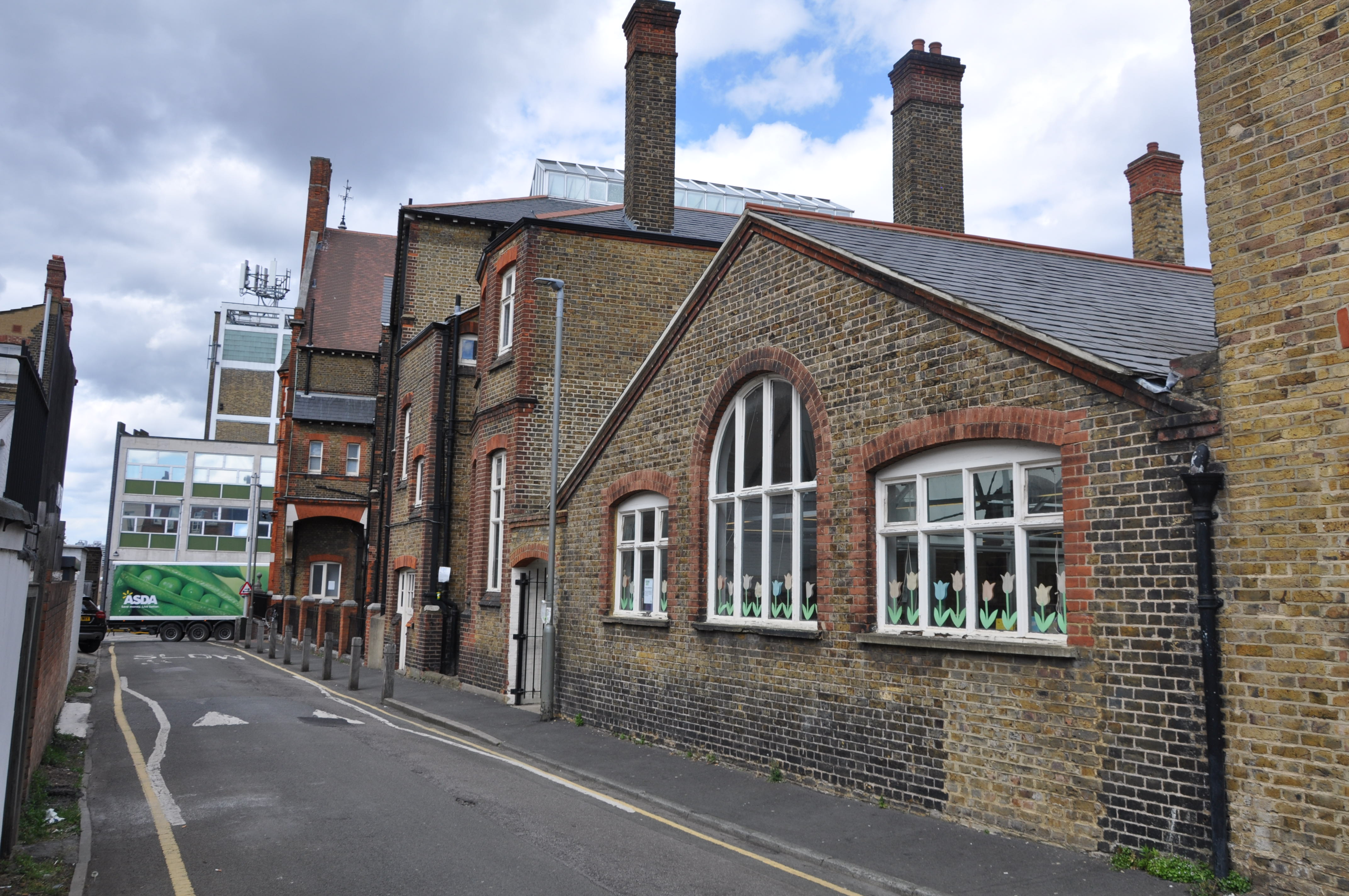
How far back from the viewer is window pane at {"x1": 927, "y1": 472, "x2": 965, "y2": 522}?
9.02m

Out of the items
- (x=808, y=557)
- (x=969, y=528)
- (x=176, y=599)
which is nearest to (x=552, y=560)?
(x=808, y=557)

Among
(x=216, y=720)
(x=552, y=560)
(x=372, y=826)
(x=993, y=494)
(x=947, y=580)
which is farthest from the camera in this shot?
(x=552, y=560)

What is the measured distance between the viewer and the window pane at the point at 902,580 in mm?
9484

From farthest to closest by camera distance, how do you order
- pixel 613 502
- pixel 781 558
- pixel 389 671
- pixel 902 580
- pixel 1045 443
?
pixel 389 671
pixel 613 502
pixel 781 558
pixel 902 580
pixel 1045 443

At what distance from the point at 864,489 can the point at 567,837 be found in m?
4.38

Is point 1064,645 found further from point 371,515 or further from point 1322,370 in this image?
point 371,515

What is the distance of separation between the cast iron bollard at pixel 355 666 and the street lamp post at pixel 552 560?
20.0ft

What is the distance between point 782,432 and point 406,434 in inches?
671

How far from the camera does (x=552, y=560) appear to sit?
15.8 metres

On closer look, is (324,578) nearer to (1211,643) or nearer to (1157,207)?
(1157,207)

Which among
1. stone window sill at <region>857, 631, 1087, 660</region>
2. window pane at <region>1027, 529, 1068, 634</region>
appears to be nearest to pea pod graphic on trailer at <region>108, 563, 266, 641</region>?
stone window sill at <region>857, 631, 1087, 660</region>

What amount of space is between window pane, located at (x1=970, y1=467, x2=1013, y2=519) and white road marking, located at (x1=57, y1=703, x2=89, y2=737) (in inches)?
490

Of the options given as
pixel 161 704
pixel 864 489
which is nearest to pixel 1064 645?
pixel 864 489

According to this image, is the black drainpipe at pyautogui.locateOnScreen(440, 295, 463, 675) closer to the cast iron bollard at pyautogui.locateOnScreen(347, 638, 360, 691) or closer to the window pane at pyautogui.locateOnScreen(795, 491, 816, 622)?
the cast iron bollard at pyautogui.locateOnScreen(347, 638, 360, 691)
